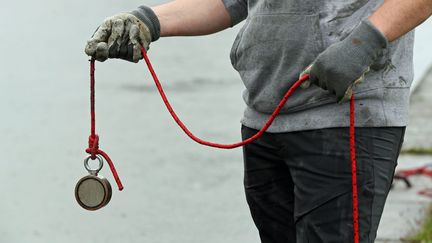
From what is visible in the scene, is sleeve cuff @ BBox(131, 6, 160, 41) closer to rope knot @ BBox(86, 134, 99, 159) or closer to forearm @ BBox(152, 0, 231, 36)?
forearm @ BBox(152, 0, 231, 36)

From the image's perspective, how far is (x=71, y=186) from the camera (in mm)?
6266

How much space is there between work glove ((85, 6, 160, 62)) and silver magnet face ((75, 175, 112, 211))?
15.1 inches

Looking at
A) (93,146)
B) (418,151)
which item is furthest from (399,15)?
(418,151)

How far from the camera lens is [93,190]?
10.2ft

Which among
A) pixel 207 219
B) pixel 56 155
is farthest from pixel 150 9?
pixel 56 155

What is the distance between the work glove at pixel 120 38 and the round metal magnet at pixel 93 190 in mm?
354

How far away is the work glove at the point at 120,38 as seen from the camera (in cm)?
292

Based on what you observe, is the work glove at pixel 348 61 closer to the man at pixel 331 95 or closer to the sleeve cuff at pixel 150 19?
the man at pixel 331 95

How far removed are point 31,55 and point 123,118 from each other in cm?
277

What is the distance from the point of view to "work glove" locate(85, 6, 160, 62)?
292cm

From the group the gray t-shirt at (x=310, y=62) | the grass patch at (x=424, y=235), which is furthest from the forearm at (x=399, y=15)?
the grass patch at (x=424, y=235)

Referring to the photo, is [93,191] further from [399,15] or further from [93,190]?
[399,15]

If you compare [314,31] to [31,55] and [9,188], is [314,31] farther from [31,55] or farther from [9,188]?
[31,55]

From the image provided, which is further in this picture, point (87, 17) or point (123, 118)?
point (87, 17)
